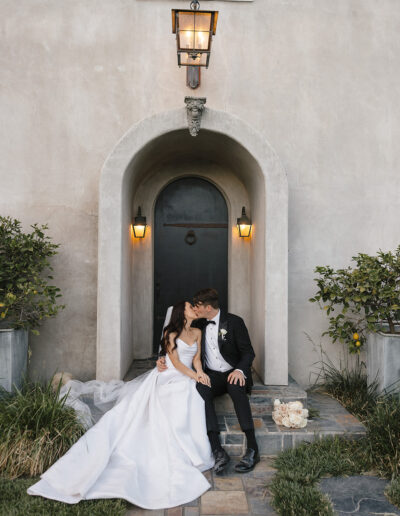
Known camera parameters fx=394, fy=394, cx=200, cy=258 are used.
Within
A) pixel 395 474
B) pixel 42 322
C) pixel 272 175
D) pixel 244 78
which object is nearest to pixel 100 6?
pixel 244 78

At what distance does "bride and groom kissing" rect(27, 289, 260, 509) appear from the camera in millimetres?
3186

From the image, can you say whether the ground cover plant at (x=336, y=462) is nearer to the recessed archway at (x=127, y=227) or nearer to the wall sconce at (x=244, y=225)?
the recessed archway at (x=127, y=227)

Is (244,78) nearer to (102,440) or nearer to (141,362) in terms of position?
(141,362)

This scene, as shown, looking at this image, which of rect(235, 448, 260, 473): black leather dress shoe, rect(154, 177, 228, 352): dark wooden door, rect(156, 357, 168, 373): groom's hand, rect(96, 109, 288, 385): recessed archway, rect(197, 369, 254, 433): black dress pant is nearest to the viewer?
rect(235, 448, 260, 473): black leather dress shoe

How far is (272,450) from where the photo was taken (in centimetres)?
393

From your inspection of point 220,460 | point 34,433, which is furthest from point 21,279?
point 220,460

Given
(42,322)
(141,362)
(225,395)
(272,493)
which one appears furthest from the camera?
(141,362)

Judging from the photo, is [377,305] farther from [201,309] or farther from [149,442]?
[149,442]

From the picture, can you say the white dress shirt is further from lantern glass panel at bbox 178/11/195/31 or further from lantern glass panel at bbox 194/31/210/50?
lantern glass panel at bbox 178/11/195/31

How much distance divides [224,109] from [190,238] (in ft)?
6.46

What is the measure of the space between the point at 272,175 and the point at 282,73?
5.85 feet

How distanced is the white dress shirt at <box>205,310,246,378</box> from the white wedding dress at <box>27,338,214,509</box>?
234 millimetres

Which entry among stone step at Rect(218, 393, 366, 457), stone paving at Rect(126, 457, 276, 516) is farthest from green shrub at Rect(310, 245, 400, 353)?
stone paving at Rect(126, 457, 276, 516)

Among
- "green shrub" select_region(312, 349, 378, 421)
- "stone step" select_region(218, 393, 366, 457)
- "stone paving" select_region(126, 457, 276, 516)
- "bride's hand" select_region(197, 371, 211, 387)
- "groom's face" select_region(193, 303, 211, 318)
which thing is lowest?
"stone paving" select_region(126, 457, 276, 516)
